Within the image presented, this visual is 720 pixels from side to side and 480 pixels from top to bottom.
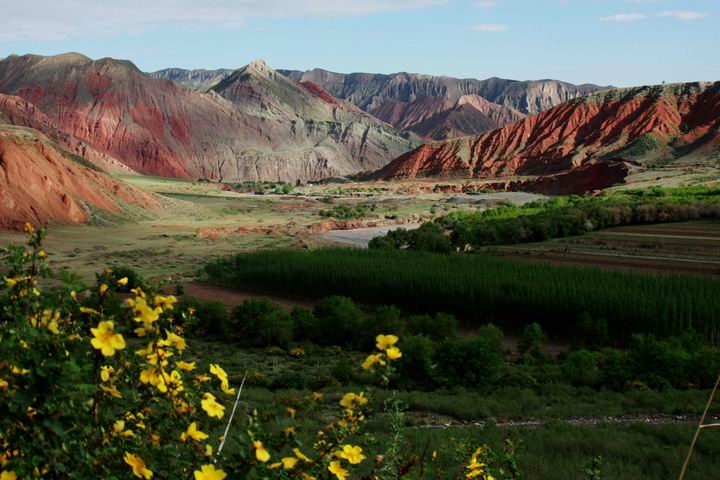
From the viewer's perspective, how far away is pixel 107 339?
3.13m

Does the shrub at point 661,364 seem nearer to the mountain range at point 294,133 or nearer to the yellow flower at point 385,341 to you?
the yellow flower at point 385,341

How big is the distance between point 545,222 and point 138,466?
47020 millimetres

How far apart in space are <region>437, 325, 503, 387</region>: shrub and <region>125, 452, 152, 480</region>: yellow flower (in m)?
15.8

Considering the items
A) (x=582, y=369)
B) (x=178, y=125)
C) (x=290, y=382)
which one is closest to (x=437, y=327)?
(x=582, y=369)

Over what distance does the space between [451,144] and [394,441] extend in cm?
13042

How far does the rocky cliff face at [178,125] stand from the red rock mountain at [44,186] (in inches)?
2211

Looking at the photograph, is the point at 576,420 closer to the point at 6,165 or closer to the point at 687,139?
the point at 6,165

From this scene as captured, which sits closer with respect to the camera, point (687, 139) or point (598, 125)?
point (687, 139)

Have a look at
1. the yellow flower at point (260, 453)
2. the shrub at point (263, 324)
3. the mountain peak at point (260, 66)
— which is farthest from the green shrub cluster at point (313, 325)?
the mountain peak at point (260, 66)

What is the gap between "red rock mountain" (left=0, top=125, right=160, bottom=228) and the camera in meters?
48.1

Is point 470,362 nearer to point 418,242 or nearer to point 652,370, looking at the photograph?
point 652,370

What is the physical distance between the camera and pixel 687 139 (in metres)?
102

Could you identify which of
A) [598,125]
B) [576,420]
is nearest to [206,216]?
[576,420]

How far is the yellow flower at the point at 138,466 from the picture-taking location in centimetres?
306
